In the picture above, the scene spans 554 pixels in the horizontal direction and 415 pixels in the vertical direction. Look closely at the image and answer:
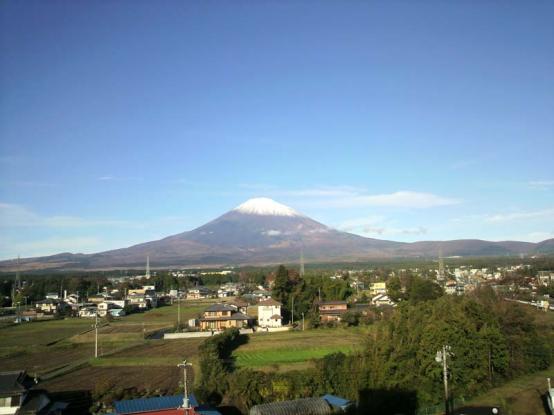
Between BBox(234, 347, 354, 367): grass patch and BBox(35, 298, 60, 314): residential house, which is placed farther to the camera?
BBox(35, 298, 60, 314): residential house

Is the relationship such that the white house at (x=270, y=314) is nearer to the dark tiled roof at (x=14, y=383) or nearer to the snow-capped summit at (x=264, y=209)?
the dark tiled roof at (x=14, y=383)

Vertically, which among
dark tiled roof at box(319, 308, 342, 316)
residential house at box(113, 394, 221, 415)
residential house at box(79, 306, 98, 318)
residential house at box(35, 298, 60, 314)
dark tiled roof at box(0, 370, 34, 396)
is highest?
dark tiled roof at box(0, 370, 34, 396)

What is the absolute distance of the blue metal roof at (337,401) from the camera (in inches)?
499

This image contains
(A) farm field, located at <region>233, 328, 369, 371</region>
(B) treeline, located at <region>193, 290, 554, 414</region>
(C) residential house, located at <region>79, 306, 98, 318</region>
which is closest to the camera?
(B) treeline, located at <region>193, 290, 554, 414</region>

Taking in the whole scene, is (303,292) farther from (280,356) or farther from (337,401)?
(337,401)

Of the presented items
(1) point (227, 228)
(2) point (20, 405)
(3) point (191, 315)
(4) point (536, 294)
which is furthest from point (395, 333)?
(1) point (227, 228)

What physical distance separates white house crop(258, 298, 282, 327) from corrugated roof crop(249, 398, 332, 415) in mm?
17886

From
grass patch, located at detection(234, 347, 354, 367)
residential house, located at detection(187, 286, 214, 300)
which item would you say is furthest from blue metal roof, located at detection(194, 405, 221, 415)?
residential house, located at detection(187, 286, 214, 300)

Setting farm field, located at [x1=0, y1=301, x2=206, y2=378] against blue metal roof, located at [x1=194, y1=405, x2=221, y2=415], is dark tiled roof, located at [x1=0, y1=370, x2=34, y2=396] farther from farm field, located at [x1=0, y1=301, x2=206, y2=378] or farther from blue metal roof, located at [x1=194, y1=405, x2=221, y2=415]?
farm field, located at [x1=0, y1=301, x2=206, y2=378]

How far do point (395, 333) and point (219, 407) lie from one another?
5827 mm

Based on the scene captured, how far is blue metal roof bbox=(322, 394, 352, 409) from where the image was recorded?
41.6ft

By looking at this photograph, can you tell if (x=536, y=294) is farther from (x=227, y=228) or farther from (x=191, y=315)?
(x=227, y=228)

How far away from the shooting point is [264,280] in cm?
6175

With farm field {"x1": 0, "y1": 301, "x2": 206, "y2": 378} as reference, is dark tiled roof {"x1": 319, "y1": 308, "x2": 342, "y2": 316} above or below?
above
